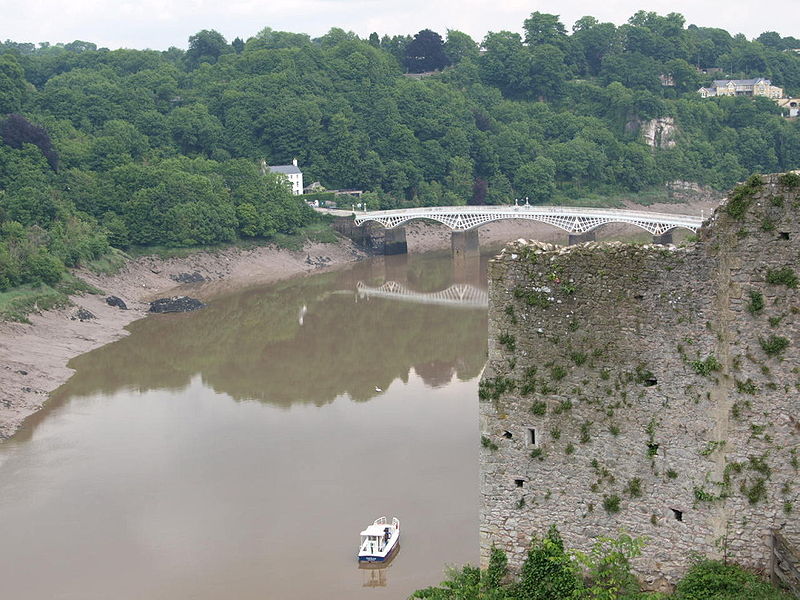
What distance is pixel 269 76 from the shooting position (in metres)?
118

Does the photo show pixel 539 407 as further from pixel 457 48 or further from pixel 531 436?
pixel 457 48

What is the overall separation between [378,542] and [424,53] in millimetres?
126323

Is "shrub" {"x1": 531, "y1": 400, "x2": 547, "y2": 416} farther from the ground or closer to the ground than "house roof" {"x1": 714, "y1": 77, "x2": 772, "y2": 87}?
closer to the ground

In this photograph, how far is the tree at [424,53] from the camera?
146 meters

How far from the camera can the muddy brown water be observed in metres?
26.6

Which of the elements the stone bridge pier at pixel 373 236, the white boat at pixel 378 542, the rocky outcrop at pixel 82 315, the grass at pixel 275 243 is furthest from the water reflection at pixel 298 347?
the stone bridge pier at pixel 373 236

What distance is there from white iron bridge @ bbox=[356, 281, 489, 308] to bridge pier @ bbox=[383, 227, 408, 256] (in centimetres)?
1531

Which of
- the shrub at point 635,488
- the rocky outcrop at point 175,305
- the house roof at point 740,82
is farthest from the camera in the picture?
the house roof at point 740,82

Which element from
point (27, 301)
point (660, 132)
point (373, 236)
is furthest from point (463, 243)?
point (660, 132)

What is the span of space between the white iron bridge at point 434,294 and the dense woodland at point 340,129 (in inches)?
566

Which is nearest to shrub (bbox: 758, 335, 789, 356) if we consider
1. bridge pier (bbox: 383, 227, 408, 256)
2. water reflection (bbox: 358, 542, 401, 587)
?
water reflection (bbox: 358, 542, 401, 587)

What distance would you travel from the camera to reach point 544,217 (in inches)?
3349

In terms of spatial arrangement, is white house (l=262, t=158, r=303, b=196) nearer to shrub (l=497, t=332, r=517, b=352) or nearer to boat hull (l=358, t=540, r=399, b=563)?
boat hull (l=358, t=540, r=399, b=563)

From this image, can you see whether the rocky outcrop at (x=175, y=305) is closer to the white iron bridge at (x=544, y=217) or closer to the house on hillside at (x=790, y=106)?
the white iron bridge at (x=544, y=217)
